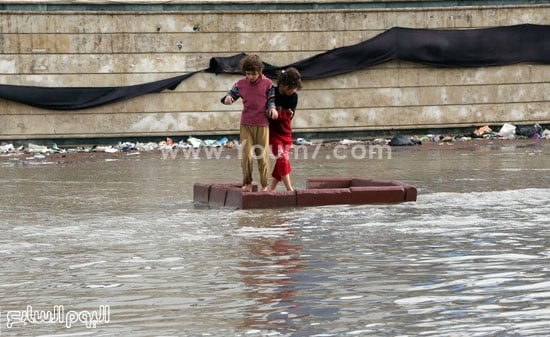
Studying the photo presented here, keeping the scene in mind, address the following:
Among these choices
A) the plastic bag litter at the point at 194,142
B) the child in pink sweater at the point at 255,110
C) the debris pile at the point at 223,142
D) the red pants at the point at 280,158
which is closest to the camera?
the child in pink sweater at the point at 255,110

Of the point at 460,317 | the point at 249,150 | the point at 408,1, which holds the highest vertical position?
the point at 408,1

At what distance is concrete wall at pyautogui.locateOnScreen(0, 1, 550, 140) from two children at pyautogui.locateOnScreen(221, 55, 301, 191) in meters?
11.9

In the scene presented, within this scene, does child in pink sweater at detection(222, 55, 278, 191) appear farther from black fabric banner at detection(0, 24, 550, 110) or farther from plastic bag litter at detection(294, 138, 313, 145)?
plastic bag litter at detection(294, 138, 313, 145)

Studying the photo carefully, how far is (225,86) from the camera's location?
79.0 ft

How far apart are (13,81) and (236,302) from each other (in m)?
17.8

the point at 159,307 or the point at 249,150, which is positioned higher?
the point at 249,150

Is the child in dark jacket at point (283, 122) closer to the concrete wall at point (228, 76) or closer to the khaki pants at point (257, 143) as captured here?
the khaki pants at point (257, 143)

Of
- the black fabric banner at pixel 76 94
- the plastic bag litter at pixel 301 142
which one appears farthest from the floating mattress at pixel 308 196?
the plastic bag litter at pixel 301 142

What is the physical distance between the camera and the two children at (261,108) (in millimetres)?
11930

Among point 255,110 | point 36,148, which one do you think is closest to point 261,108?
point 255,110

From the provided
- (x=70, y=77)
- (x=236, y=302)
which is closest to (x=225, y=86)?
(x=70, y=77)

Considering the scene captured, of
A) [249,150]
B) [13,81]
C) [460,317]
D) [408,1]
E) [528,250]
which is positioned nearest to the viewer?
[460,317]

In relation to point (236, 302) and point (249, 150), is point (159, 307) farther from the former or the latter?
point (249, 150)

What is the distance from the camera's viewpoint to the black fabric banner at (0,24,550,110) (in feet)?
76.8
